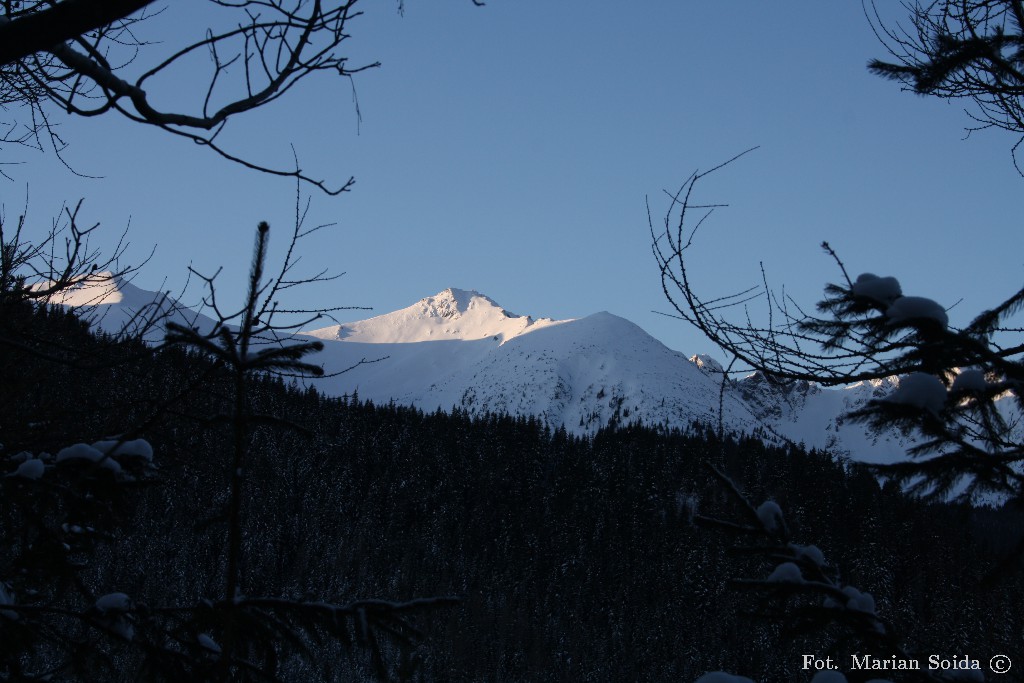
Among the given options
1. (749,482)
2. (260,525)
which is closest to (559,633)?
(749,482)

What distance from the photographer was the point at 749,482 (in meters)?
72.8

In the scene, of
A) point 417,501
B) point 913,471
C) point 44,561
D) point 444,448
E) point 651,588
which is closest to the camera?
point 913,471

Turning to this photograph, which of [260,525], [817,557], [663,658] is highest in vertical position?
[817,557]

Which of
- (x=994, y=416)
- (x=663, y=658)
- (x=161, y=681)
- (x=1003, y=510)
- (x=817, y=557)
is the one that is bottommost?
(x=663, y=658)

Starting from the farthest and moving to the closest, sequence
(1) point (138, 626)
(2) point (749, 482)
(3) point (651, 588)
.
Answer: (3) point (651, 588) < (2) point (749, 482) < (1) point (138, 626)

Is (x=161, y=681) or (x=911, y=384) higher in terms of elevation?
(x=911, y=384)

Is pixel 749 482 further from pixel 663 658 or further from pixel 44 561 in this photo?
pixel 44 561

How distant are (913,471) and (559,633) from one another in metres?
78.0

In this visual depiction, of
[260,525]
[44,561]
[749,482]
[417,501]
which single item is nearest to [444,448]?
[417,501]

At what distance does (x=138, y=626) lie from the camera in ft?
12.9

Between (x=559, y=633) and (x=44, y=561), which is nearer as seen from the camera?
(x=44, y=561)

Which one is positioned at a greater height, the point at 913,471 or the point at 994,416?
the point at 994,416

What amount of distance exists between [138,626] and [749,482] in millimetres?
73487

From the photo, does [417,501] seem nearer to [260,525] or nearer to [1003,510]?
[260,525]
